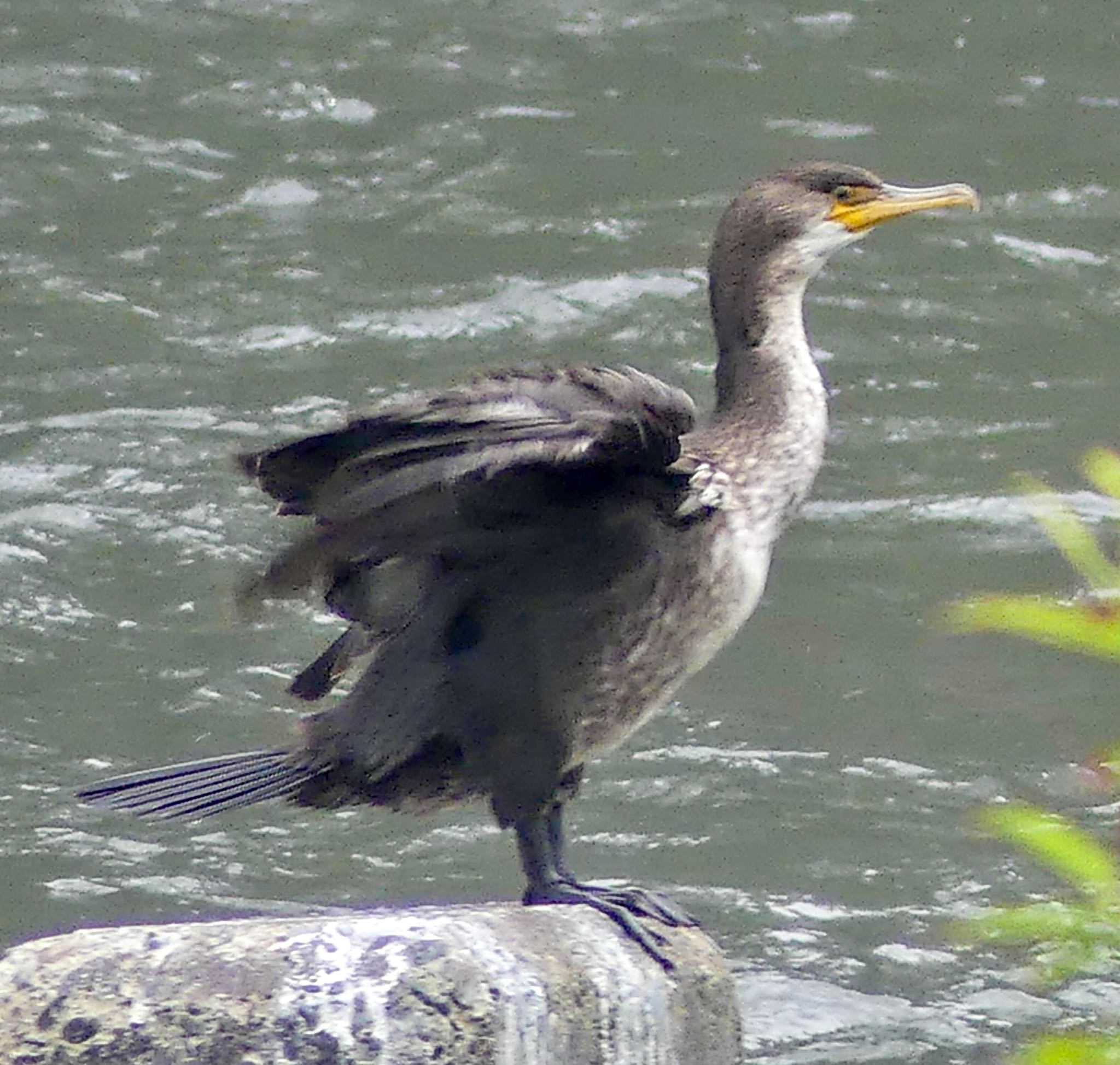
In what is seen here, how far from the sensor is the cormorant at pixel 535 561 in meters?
3.52

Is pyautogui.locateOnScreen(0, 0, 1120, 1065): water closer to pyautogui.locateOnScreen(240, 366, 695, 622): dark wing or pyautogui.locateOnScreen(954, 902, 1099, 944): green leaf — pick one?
pyautogui.locateOnScreen(240, 366, 695, 622): dark wing

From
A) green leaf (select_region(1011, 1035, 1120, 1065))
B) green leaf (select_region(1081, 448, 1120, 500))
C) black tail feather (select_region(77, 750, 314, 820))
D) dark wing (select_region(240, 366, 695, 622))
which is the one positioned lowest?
black tail feather (select_region(77, 750, 314, 820))

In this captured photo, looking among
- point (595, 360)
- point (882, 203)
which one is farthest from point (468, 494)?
point (595, 360)

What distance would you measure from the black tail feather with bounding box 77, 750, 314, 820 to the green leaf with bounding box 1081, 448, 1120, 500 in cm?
234

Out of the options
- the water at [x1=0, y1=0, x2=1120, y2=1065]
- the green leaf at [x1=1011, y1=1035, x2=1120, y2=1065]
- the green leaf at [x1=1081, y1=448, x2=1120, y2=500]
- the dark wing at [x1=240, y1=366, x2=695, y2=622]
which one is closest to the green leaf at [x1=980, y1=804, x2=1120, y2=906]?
the green leaf at [x1=1011, y1=1035, x2=1120, y2=1065]

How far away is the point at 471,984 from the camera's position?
355cm

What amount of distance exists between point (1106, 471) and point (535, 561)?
208 cm

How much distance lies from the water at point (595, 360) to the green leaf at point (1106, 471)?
3362mm

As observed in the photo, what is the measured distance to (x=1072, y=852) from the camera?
6.00 feet

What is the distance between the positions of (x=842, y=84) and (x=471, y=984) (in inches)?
265

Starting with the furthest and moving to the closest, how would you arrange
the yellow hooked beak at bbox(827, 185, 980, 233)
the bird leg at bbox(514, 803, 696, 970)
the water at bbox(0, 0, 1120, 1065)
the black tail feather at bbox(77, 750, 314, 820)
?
the water at bbox(0, 0, 1120, 1065) → the yellow hooked beak at bbox(827, 185, 980, 233) → the black tail feather at bbox(77, 750, 314, 820) → the bird leg at bbox(514, 803, 696, 970)

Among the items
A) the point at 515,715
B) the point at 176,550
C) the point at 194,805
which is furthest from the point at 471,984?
the point at 176,550

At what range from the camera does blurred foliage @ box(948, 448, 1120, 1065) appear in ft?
5.84

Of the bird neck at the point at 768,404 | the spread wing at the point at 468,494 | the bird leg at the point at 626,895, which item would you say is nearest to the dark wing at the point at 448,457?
the spread wing at the point at 468,494
